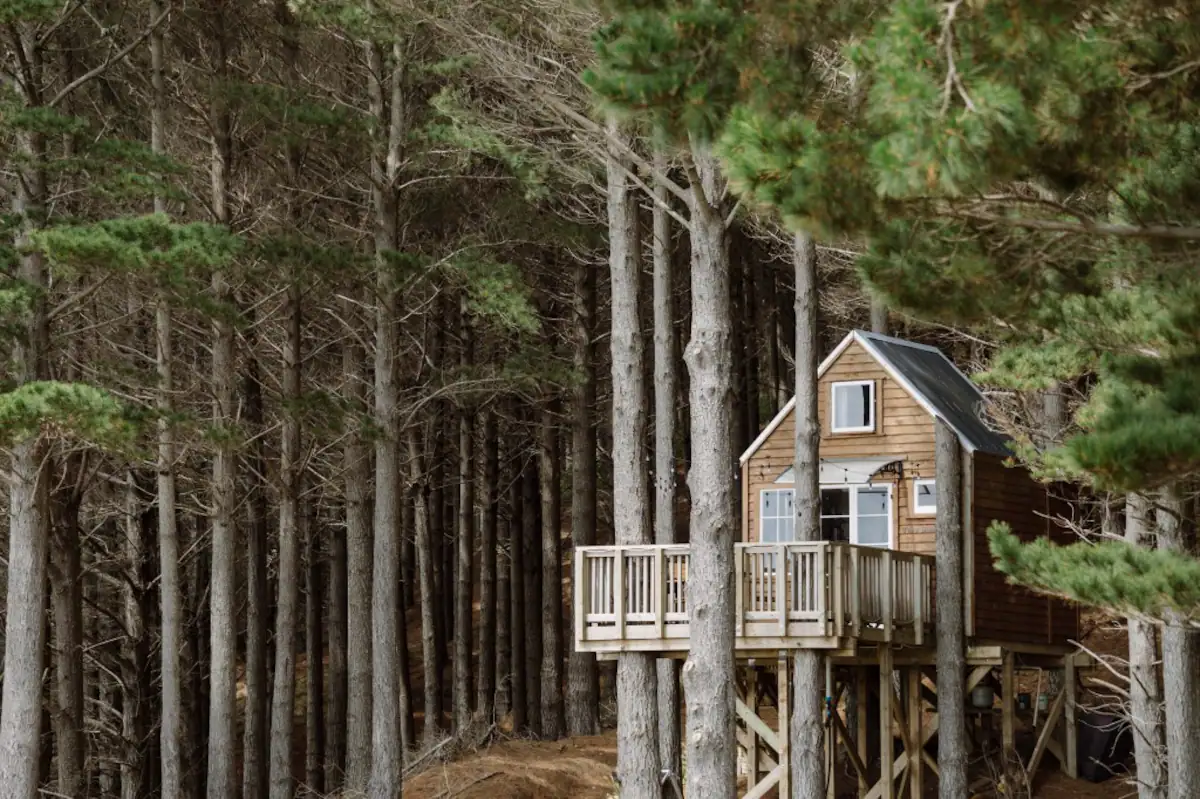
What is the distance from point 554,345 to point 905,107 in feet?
71.2

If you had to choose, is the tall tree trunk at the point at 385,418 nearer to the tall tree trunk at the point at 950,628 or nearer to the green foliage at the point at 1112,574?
the tall tree trunk at the point at 950,628

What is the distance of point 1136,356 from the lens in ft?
31.5

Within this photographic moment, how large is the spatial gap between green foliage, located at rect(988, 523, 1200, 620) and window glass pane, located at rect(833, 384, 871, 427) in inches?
423

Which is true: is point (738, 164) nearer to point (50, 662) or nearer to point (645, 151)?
point (645, 151)

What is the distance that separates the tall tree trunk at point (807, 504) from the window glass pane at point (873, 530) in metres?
3.42

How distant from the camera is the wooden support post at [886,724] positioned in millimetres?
18359

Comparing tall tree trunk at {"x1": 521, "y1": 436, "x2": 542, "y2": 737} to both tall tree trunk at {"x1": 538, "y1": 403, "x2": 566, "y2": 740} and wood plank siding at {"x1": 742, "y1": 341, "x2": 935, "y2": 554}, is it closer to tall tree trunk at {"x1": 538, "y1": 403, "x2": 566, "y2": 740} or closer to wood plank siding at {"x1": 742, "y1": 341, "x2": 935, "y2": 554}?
tall tree trunk at {"x1": 538, "y1": 403, "x2": 566, "y2": 740}

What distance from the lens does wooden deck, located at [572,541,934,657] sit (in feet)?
51.8

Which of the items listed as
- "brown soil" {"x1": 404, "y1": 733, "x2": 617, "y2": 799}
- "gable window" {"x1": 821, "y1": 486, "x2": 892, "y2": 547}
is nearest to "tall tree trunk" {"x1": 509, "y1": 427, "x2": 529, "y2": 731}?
"brown soil" {"x1": 404, "y1": 733, "x2": 617, "y2": 799}

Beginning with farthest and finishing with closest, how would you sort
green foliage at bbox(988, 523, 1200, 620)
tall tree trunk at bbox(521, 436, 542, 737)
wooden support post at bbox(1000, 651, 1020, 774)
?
1. tall tree trunk at bbox(521, 436, 542, 737)
2. wooden support post at bbox(1000, 651, 1020, 774)
3. green foliage at bbox(988, 523, 1200, 620)

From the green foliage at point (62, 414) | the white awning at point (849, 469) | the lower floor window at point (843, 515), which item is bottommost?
the lower floor window at point (843, 515)

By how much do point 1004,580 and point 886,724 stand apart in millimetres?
2721

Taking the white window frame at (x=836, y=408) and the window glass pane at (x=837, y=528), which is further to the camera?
the window glass pane at (x=837, y=528)

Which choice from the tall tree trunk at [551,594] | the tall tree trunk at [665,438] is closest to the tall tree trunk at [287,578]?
the tall tree trunk at [665,438]
